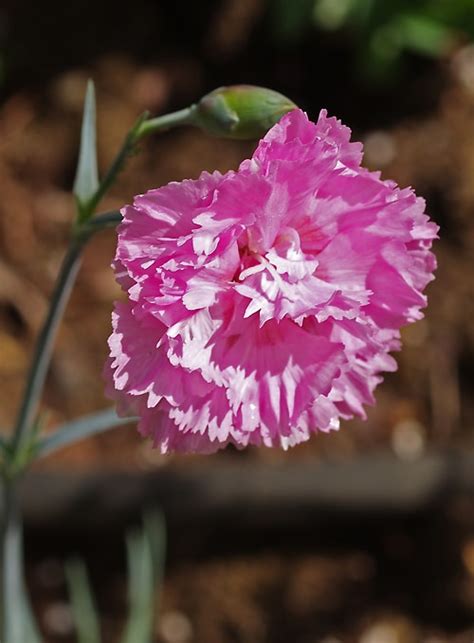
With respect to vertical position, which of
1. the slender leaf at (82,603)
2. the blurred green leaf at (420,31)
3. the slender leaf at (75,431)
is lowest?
the slender leaf at (82,603)

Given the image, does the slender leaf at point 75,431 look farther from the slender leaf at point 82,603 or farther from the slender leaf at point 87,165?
the slender leaf at point 82,603

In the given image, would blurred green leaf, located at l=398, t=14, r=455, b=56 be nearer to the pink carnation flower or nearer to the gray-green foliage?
the gray-green foliage

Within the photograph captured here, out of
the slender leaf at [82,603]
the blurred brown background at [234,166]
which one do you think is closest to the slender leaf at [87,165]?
the slender leaf at [82,603]

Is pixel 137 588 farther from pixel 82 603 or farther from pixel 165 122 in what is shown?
pixel 165 122

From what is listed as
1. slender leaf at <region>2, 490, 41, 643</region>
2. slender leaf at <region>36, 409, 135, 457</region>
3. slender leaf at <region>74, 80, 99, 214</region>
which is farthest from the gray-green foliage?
slender leaf at <region>74, 80, 99, 214</region>

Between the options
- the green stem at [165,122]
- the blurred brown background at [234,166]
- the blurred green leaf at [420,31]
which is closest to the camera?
the green stem at [165,122]

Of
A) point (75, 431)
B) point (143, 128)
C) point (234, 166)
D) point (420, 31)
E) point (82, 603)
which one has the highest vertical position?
point (420, 31)

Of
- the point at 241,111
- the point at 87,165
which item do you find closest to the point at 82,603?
the point at 87,165

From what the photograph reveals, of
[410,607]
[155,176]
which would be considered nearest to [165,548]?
Answer: [410,607]
